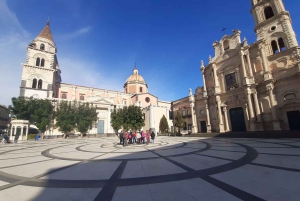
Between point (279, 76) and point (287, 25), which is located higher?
point (287, 25)

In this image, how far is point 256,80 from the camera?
66.8 ft

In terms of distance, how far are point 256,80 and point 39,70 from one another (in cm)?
4256

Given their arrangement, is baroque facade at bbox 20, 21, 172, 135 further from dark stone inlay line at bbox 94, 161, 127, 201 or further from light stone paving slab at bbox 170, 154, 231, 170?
dark stone inlay line at bbox 94, 161, 127, 201

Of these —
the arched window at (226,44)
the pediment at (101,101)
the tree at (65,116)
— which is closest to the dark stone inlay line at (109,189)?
the arched window at (226,44)

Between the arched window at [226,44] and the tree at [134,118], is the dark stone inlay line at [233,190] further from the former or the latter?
the arched window at [226,44]

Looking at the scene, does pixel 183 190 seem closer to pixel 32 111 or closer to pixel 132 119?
pixel 132 119

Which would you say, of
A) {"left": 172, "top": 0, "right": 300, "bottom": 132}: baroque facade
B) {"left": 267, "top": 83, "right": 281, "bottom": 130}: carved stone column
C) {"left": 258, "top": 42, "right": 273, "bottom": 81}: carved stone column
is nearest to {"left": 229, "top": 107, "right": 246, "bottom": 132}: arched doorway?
{"left": 172, "top": 0, "right": 300, "bottom": 132}: baroque facade

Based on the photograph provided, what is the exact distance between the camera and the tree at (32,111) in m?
25.4

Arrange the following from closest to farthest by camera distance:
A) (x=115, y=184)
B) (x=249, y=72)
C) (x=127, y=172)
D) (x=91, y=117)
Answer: (x=115, y=184) < (x=127, y=172) < (x=249, y=72) < (x=91, y=117)

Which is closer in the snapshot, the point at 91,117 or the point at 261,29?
the point at 261,29

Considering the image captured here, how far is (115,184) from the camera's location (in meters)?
3.69

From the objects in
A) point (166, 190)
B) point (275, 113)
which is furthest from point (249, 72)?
point (166, 190)

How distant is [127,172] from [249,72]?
Result: 23802 millimetres

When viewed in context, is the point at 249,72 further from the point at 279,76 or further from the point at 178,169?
the point at 178,169
